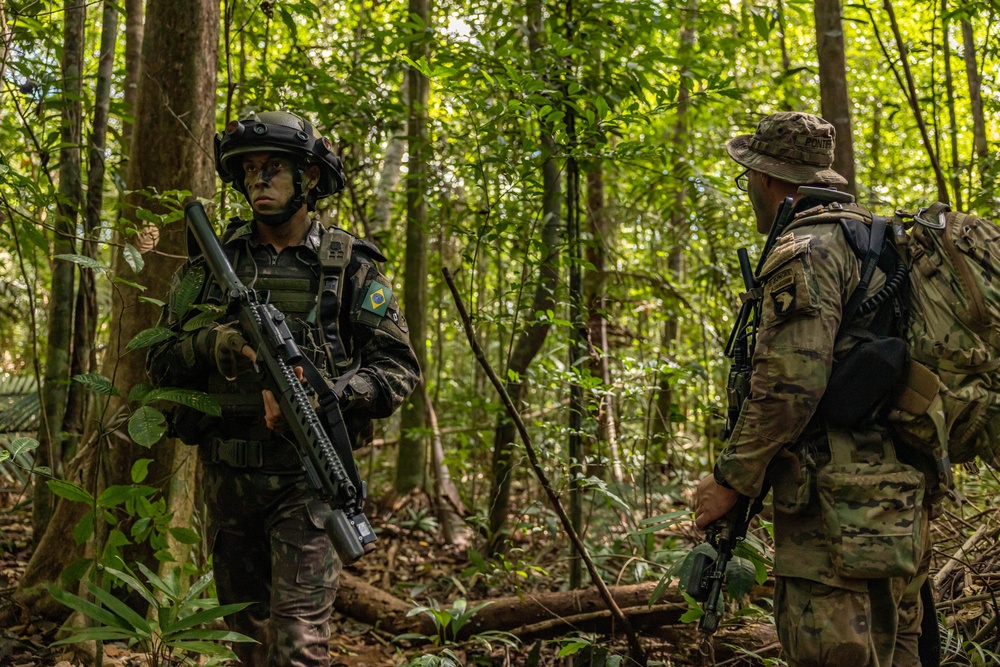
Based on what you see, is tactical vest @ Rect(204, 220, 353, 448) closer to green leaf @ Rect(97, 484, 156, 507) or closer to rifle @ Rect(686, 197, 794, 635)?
green leaf @ Rect(97, 484, 156, 507)

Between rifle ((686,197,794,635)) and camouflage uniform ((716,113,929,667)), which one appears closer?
camouflage uniform ((716,113,929,667))

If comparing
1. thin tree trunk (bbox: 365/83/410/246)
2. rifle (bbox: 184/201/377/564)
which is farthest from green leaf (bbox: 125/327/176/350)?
thin tree trunk (bbox: 365/83/410/246)

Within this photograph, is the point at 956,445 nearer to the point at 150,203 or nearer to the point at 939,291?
the point at 939,291

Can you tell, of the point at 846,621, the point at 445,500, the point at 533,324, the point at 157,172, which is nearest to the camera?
the point at 846,621

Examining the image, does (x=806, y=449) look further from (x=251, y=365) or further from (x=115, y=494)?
(x=115, y=494)

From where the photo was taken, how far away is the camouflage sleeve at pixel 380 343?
306 cm

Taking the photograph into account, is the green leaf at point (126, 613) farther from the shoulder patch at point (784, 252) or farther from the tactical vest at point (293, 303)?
the shoulder patch at point (784, 252)

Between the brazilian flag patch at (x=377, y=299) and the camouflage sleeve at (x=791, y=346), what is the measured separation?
53.7 inches

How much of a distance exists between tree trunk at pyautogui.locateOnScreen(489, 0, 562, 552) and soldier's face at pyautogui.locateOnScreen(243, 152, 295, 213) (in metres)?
1.81

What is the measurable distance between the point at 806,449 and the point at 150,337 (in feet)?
7.51

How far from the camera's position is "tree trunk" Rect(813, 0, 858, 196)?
14.1 ft

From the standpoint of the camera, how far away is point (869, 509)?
253cm

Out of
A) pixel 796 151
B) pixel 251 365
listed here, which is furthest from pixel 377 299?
pixel 796 151

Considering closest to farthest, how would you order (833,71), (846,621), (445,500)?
(846,621) → (833,71) → (445,500)
